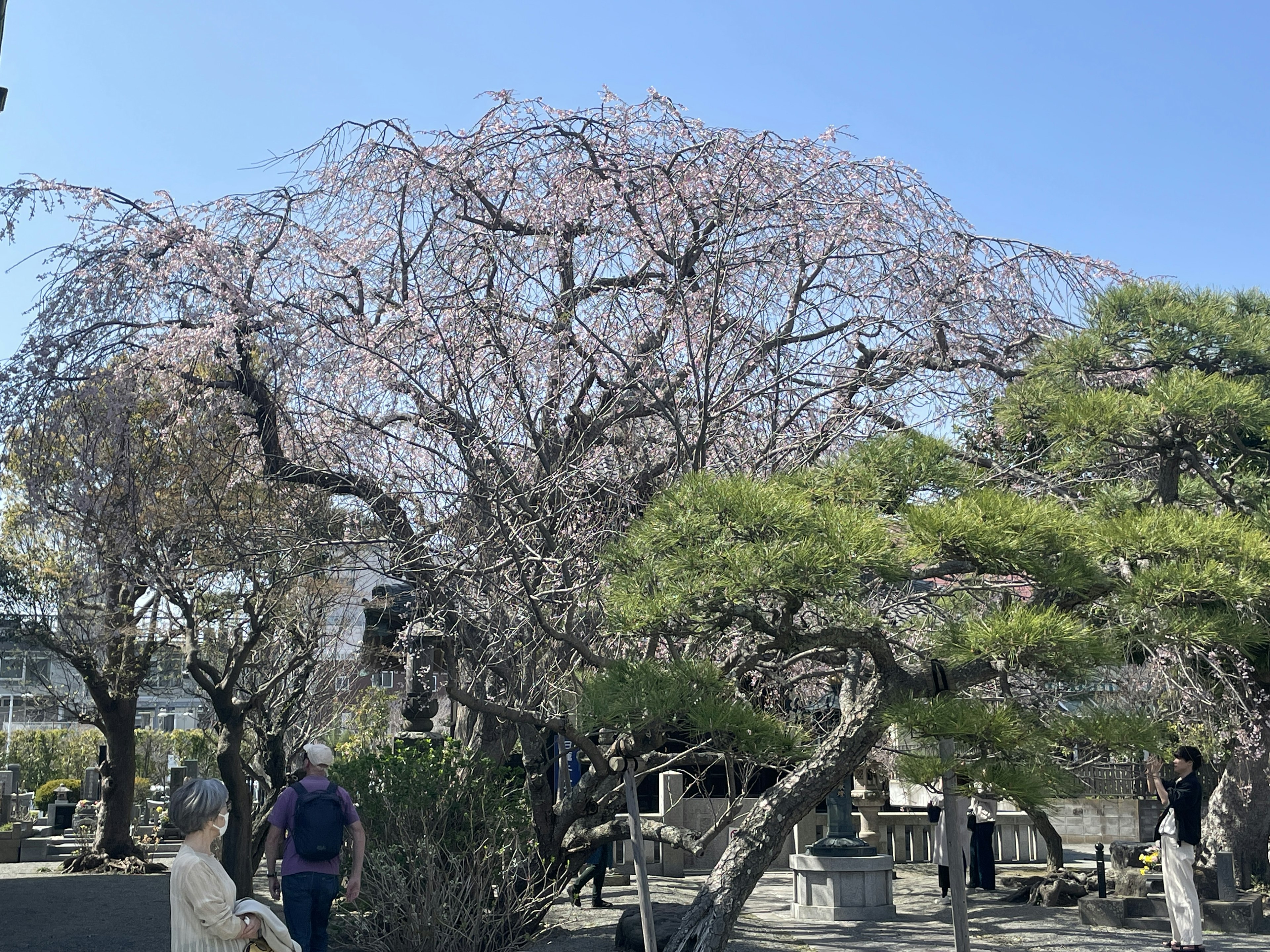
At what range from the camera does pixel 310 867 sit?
272 inches

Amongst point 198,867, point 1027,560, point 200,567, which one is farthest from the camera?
point 200,567

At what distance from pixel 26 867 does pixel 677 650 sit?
15.9m

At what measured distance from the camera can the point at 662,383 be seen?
9273 millimetres

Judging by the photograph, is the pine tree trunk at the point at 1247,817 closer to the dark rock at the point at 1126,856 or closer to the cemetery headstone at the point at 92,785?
the dark rock at the point at 1126,856

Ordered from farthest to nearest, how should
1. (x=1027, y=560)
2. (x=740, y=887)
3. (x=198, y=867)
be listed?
1. (x=740, y=887)
2. (x=1027, y=560)
3. (x=198, y=867)

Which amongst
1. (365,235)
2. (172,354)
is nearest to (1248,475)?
(365,235)

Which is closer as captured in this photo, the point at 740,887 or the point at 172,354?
the point at 740,887

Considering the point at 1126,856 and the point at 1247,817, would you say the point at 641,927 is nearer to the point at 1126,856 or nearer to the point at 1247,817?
the point at 1126,856

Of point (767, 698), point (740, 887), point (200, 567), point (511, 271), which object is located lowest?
point (740, 887)

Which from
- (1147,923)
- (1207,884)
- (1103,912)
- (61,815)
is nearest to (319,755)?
(1103,912)

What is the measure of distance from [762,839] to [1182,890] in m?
4.05

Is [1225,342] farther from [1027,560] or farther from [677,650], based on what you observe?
[677,650]

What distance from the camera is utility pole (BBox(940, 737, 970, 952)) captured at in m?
5.26

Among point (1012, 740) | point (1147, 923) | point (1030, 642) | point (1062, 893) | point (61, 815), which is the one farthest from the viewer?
point (61, 815)
